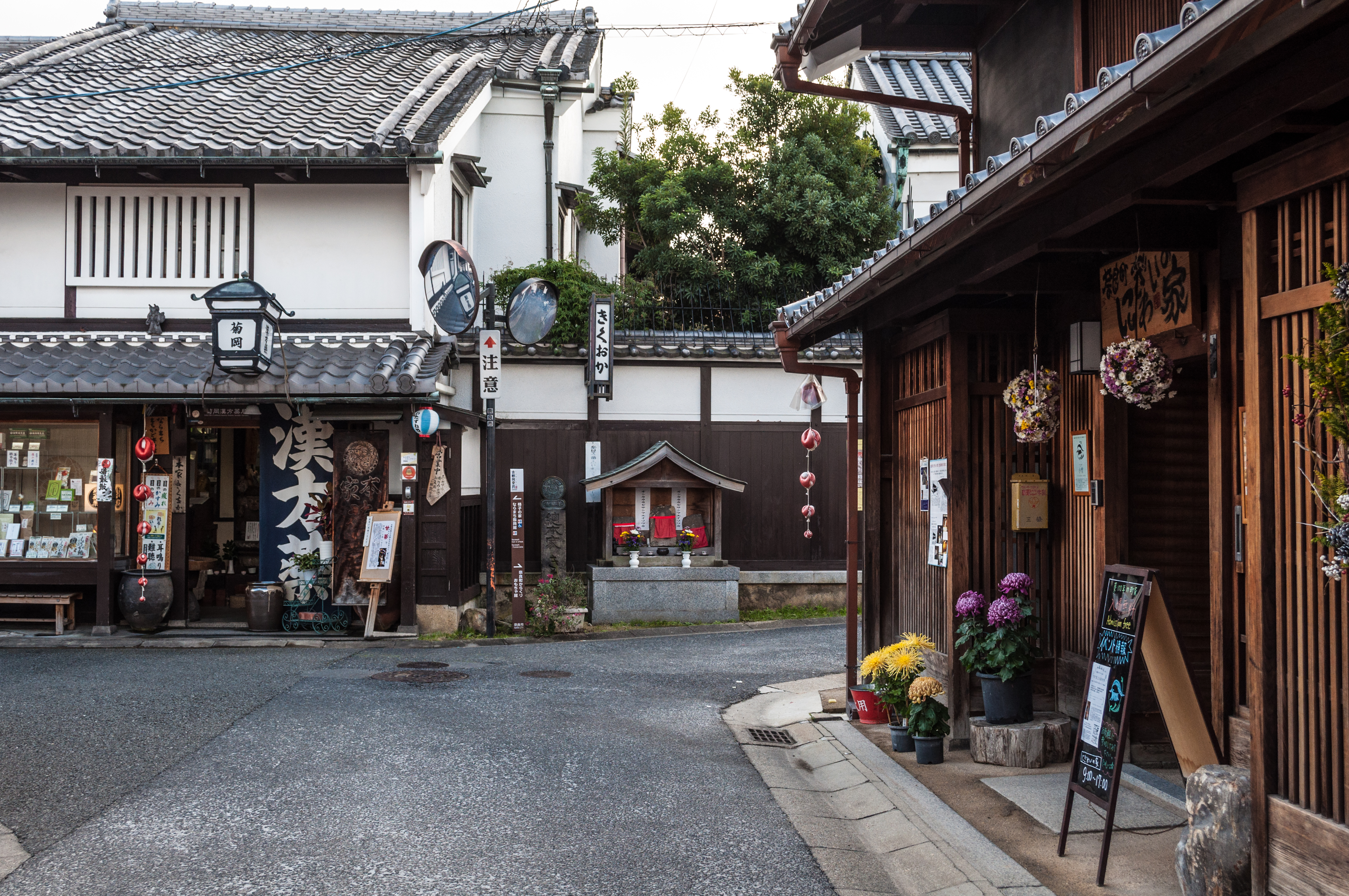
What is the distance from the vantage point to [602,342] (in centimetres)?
1619

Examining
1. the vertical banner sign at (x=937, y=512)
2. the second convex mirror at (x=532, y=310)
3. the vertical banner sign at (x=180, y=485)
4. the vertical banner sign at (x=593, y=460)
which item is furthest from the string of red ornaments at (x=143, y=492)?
the vertical banner sign at (x=937, y=512)

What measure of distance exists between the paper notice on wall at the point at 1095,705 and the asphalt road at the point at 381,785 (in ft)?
5.15

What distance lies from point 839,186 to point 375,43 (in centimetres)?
1064

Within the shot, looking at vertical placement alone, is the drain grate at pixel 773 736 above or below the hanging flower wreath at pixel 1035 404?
below

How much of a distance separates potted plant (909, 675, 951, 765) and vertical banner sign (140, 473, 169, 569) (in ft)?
37.4

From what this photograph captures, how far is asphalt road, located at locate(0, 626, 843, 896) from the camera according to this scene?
5305mm

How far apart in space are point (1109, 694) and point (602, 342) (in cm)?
1184

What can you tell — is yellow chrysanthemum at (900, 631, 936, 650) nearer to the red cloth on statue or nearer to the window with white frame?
the red cloth on statue

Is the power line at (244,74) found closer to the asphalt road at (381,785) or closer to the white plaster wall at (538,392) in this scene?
the white plaster wall at (538,392)

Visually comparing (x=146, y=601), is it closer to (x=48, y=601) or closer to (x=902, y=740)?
(x=48, y=601)

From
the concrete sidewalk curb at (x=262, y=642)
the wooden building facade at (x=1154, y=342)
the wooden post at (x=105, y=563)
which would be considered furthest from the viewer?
the wooden post at (x=105, y=563)

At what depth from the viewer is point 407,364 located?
14203 millimetres

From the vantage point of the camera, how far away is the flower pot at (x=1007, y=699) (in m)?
7.15

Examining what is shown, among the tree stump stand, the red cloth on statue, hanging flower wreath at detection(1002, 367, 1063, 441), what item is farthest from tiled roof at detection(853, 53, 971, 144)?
Result: the tree stump stand
